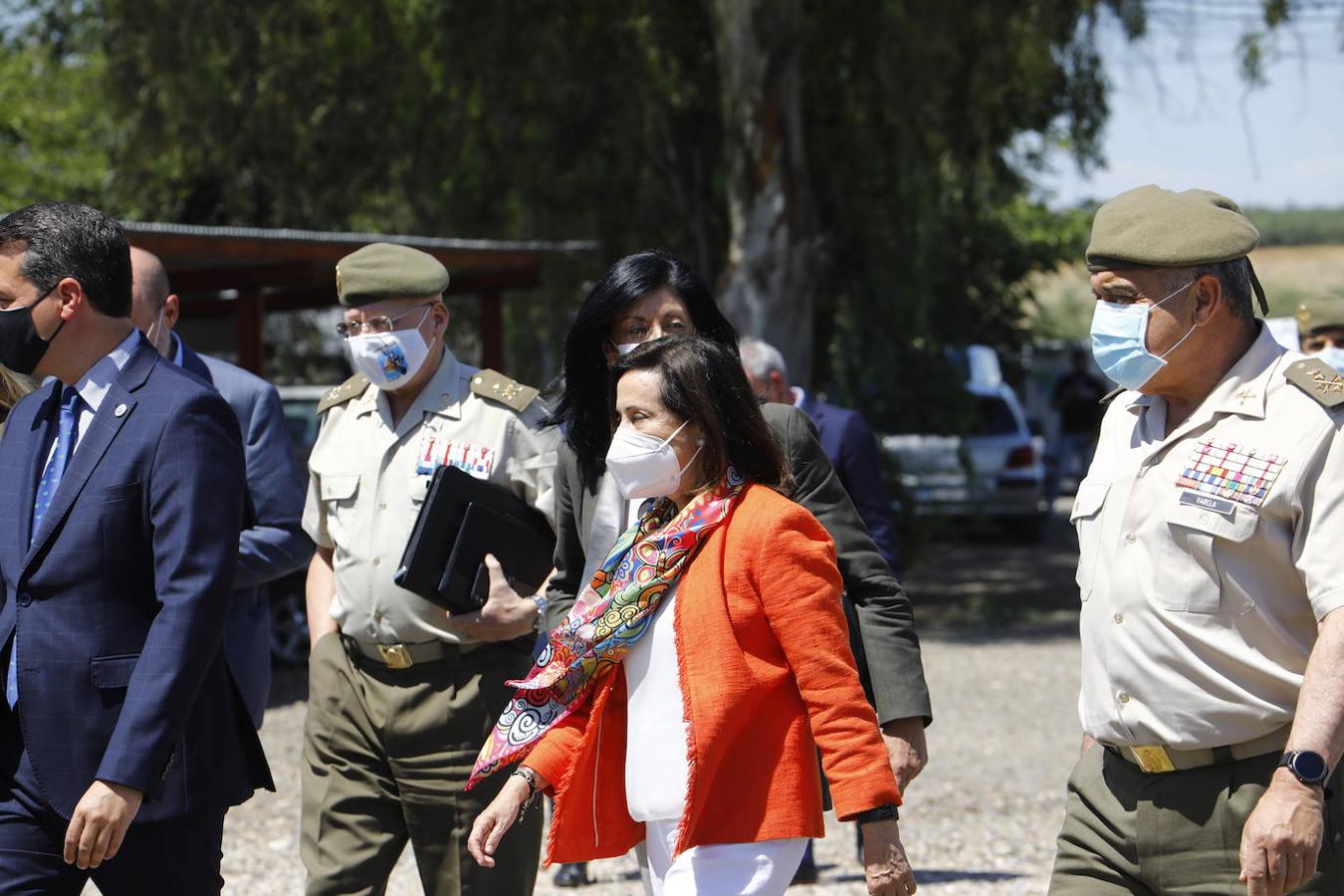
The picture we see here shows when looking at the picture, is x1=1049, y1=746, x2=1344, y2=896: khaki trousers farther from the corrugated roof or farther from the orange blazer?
the corrugated roof

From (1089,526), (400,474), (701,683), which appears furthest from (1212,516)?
(400,474)

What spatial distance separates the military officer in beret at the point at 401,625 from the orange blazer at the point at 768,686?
1052mm

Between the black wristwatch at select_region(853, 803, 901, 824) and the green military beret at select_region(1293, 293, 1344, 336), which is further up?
the black wristwatch at select_region(853, 803, 901, 824)

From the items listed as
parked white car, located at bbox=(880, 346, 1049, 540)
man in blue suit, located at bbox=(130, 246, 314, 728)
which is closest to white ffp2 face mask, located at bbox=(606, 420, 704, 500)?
man in blue suit, located at bbox=(130, 246, 314, 728)

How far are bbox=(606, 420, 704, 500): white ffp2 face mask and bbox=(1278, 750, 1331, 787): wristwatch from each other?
1175mm

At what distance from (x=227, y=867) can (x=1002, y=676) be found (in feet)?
20.7

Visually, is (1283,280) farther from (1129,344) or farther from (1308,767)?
(1308,767)

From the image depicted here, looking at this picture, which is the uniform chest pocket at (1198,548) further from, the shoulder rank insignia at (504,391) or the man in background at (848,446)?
the man in background at (848,446)

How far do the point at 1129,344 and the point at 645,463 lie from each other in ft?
3.11

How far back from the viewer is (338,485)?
4.37 metres

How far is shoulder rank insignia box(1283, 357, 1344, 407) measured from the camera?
10.1ft

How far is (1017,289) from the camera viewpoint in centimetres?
1812

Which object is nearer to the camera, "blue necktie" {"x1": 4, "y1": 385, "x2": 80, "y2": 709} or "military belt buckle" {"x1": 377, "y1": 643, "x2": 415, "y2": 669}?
"blue necktie" {"x1": 4, "y1": 385, "x2": 80, "y2": 709}

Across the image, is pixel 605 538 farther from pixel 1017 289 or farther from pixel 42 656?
pixel 1017 289
